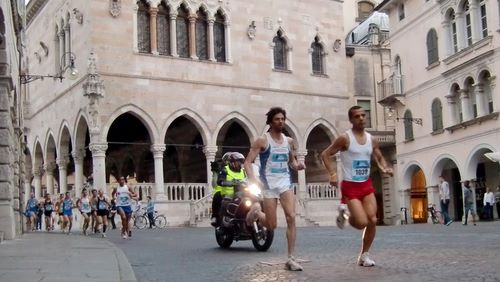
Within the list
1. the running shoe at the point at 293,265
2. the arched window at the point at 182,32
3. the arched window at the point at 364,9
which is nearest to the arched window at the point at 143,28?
the arched window at the point at 182,32

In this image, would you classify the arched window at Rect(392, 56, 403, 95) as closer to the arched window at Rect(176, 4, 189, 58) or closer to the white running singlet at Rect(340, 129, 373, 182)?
the arched window at Rect(176, 4, 189, 58)

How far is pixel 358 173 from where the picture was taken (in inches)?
321

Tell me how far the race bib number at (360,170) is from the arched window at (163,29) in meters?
24.8

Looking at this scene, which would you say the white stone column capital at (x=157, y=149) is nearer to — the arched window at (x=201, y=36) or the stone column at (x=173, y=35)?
the stone column at (x=173, y=35)

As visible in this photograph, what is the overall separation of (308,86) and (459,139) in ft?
31.1

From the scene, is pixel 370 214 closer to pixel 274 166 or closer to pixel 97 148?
pixel 274 166

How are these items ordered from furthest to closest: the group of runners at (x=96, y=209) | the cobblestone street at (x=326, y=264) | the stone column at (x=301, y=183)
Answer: the stone column at (x=301, y=183) → the group of runners at (x=96, y=209) → the cobblestone street at (x=326, y=264)

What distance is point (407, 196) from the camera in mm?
34719

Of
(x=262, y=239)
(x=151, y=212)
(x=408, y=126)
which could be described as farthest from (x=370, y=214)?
(x=408, y=126)

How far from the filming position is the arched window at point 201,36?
109 feet

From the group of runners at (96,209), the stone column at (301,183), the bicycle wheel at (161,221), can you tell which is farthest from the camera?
the stone column at (301,183)

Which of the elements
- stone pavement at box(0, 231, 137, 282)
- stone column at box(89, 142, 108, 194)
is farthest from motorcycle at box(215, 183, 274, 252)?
stone column at box(89, 142, 108, 194)

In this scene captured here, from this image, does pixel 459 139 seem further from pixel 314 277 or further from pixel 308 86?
pixel 314 277

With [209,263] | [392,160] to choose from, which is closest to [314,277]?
[209,263]
